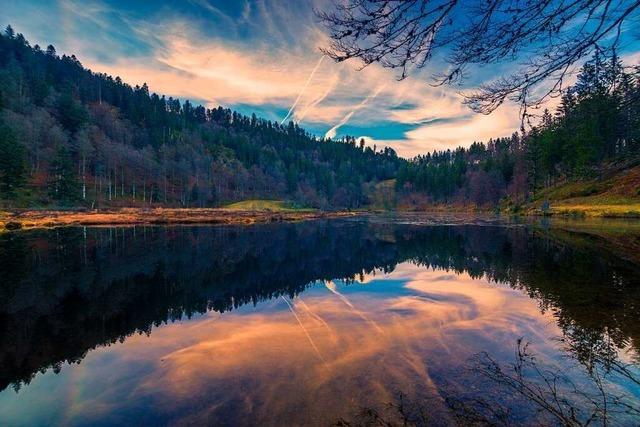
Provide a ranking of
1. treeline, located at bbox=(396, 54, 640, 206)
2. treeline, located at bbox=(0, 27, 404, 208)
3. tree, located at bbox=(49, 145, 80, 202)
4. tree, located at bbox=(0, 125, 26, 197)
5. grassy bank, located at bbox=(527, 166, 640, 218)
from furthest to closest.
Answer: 1. treeline, located at bbox=(0, 27, 404, 208)
2. tree, located at bbox=(49, 145, 80, 202)
3. tree, located at bbox=(0, 125, 26, 197)
4. grassy bank, located at bbox=(527, 166, 640, 218)
5. treeline, located at bbox=(396, 54, 640, 206)

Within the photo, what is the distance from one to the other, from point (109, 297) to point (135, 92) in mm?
192570

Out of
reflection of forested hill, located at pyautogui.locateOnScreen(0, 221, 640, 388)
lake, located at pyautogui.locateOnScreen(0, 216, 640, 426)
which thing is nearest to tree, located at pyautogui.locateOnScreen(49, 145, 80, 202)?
reflection of forested hill, located at pyautogui.locateOnScreen(0, 221, 640, 388)

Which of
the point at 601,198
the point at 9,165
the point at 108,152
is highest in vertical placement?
the point at 108,152

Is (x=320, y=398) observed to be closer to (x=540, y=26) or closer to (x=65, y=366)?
(x=65, y=366)

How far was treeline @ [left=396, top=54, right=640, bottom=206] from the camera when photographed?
191 inches

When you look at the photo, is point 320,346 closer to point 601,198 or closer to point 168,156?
Result: point 601,198

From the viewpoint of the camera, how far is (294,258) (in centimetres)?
2361

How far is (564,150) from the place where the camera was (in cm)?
8419

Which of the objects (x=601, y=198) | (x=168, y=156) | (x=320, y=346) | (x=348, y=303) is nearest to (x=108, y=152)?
(x=168, y=156)

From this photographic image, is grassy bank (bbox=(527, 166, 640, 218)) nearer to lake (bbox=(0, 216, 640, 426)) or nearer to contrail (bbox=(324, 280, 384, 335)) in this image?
lake (bbox=(0, 216, 640, 426))

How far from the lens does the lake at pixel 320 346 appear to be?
543cm

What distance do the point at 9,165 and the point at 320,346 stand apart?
83.2 m

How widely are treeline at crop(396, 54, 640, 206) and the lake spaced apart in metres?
4.21

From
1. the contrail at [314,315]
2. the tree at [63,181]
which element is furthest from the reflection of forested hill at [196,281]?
the tree at [63,181]
